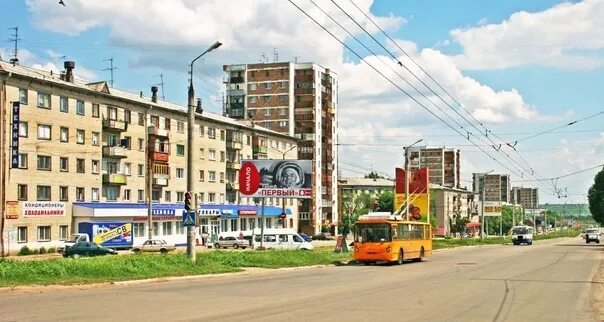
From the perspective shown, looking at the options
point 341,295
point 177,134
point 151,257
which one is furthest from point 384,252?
point 177,134

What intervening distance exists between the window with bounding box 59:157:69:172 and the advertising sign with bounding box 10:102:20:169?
824 cm

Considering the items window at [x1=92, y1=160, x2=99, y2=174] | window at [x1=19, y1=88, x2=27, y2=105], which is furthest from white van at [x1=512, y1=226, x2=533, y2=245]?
window at [x1=19, y1=88, x2=27, y2=105]

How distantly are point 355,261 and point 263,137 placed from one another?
207 ft

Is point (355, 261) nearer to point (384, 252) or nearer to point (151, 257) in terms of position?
point (384, 252)

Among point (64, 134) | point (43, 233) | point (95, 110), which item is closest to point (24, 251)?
point (43, 233)

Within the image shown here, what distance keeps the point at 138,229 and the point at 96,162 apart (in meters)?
8.20

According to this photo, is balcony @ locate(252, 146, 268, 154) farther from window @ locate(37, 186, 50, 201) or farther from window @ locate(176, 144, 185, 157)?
window @ locate(37, 186, 50, 201)

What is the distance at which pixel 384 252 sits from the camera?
121ft

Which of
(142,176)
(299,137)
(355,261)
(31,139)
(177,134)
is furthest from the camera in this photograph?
(299,137)

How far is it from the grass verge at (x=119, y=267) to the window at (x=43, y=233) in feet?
97.3

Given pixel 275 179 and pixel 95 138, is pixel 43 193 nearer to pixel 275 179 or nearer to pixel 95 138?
pixel 95 138

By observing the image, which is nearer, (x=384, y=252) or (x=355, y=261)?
(x=384, y=252)

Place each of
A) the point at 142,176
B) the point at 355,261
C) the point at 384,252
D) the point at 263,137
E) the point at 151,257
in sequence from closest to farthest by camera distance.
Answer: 1. the point at 151,257
2. the point at 384,252
3. the point at 355,261
4. the point at 142,176
5. the point at 263,137

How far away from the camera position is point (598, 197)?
107 meters
